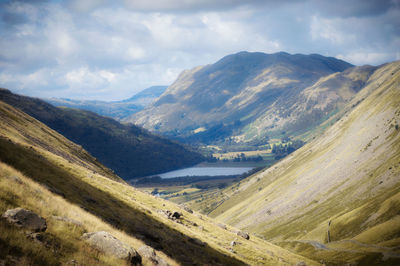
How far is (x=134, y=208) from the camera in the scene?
51.1m

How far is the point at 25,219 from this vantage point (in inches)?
639

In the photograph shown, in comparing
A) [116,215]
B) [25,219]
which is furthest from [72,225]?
[116,215]

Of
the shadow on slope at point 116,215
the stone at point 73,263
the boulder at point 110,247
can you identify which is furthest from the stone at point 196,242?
the stone at point 73,263

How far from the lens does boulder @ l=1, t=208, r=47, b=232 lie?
1576 centimetres

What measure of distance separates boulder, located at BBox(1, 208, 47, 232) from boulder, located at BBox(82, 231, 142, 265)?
2.96 metres

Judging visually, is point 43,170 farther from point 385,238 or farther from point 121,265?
point 385,238

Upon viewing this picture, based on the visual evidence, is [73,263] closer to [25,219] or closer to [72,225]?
[25,219]

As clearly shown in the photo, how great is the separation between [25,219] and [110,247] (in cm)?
535

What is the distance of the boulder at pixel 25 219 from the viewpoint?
15758 mm

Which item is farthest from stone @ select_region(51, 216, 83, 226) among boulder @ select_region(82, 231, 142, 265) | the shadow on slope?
the shadow on slope

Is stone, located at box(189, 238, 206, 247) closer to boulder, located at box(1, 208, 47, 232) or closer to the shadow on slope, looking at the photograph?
the shadow on slope

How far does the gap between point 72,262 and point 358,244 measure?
439ft

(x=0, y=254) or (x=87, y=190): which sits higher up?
(x=0, y=254)

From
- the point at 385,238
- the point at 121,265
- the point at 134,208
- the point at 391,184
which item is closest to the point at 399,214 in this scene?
the point at 385,238
